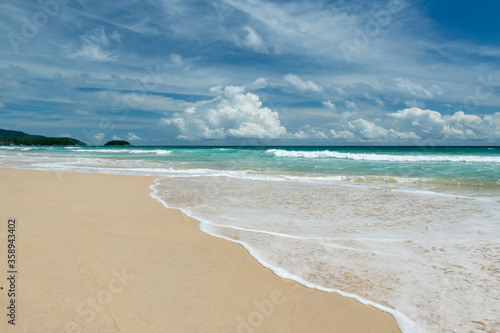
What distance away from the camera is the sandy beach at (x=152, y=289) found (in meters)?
2.62

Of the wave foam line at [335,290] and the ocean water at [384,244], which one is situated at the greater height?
the ocean water at [384,244]

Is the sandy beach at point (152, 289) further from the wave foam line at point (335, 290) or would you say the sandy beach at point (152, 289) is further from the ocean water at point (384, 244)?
the ocean water at point (384, 244)

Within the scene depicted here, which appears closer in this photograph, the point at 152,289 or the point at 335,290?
the point at 152,289

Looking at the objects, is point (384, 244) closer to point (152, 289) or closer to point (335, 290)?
point (335, 290)

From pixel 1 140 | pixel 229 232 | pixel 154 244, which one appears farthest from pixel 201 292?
pixel 1 140

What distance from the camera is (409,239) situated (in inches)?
196

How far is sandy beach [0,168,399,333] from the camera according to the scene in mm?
2621

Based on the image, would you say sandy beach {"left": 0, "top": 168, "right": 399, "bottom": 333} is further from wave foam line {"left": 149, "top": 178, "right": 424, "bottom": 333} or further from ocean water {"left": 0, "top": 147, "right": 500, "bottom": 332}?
ocean water {"left": 0, "top": 147, "right": 500, "bottom": 332}

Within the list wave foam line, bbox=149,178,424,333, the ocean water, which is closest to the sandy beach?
wave foam line, bbox=149,178,424,333

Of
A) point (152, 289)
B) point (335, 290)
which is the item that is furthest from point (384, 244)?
point (152, 289)

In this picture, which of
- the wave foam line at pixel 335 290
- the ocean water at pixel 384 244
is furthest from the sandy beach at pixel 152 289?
the ocean water at pixel 384 244

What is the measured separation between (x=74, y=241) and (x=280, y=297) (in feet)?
10.4

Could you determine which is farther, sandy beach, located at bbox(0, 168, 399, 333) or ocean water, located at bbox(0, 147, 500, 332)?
ocean water, located at bbox(0, 147, 500, 332)

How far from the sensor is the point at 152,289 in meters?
3.12
